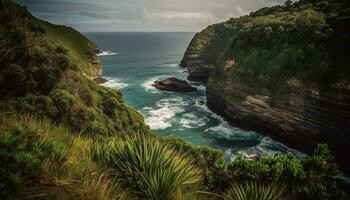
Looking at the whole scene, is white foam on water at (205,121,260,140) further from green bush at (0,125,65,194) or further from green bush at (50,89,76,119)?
green bush at (0,125,65,194)

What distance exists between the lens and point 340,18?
31.7 m

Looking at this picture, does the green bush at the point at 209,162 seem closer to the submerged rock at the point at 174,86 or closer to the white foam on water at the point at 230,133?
the white foam on water at the point at 230,133

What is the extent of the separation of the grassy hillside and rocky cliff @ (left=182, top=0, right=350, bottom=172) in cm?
1823

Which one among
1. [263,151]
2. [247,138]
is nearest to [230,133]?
[247,138]

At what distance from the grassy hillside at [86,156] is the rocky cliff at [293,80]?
18231 millimetres

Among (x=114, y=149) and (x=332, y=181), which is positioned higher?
(x=114, y=149)

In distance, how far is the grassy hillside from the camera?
12.1 ft

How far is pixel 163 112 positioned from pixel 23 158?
130 ft

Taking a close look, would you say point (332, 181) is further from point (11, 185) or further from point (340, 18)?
point (340, 18)

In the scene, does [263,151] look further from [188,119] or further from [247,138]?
[188,119]

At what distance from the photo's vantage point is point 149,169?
4.87 metres

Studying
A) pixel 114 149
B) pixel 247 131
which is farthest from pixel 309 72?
Answer: pixel 114 149

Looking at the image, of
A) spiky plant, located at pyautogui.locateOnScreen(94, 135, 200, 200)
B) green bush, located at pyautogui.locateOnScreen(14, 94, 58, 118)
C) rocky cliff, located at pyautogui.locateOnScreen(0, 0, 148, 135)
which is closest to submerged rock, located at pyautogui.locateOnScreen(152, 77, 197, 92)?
rocky cliff, located at pyautogui.locateOnScreen(0, 0, 148, 135)

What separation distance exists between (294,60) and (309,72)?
2.93m
